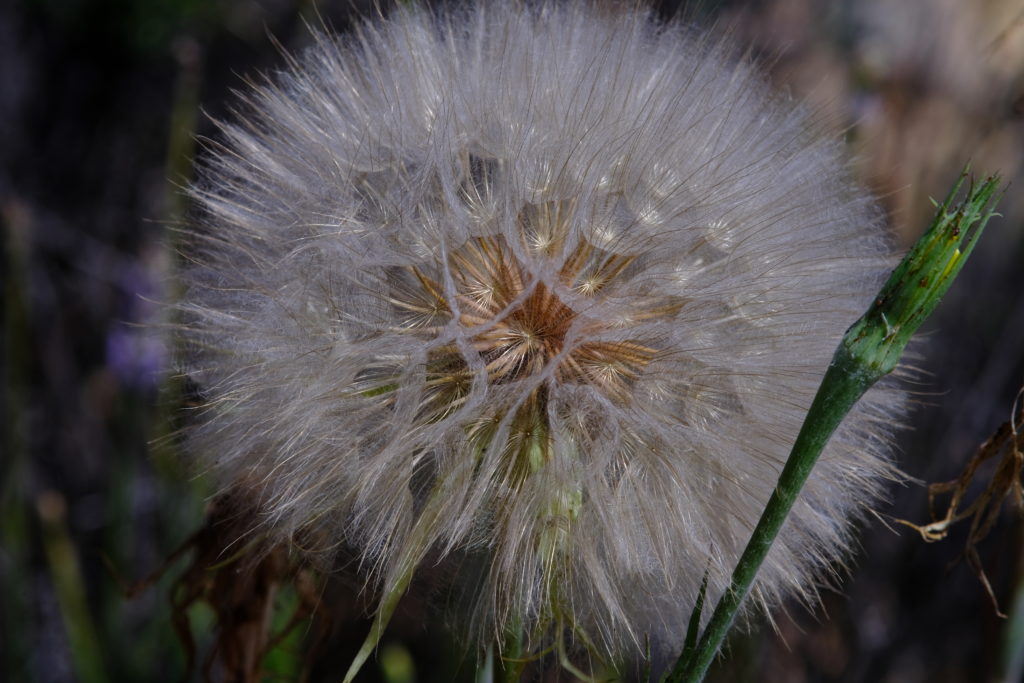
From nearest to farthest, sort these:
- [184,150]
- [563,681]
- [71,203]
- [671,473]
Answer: [671,473] < [563,681] < [184,150] < [71,203]

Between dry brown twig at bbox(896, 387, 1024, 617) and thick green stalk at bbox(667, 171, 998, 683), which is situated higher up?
thick green stalk at bbox(667, 171, 998, 683)

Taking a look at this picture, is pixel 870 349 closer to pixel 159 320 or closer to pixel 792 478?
pixel 792 478

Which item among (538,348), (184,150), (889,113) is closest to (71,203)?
(184,150)

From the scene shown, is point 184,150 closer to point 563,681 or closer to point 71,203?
point 563,681

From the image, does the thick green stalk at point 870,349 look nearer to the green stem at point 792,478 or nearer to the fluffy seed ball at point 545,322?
the green stem at point 792,478

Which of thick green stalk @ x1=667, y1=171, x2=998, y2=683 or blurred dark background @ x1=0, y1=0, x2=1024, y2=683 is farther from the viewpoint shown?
blurred dark background @ x1=0, y1=0, x2=1024, y2=683

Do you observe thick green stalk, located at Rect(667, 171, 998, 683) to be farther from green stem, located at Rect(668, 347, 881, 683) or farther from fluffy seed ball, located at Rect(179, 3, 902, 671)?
fluffy seed ball, located at Rect(179, 3, 902, 671)

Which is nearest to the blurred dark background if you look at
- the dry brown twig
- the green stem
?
the dry brown twig
